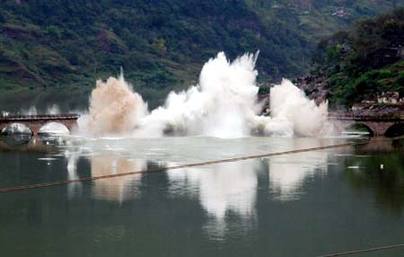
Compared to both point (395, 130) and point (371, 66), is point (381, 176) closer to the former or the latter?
point (395, 130)

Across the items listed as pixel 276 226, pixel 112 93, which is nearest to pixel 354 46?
pixel 112 93

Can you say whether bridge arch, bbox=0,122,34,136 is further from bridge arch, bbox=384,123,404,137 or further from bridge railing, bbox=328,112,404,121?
bridge arch, bbox=384,123,404,137

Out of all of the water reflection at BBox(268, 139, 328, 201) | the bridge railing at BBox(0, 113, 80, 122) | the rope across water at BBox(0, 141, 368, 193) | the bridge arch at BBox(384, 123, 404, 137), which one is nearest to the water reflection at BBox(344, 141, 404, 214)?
the water reflection at BBox(268, 139, 328, 201)

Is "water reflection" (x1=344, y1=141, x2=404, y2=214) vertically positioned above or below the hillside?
below

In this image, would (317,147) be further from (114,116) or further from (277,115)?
(114,116)

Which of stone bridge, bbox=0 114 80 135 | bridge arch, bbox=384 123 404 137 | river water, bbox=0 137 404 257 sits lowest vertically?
river water, bbox=0 137 404 257

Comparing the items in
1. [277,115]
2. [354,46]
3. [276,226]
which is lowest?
[276,226]
